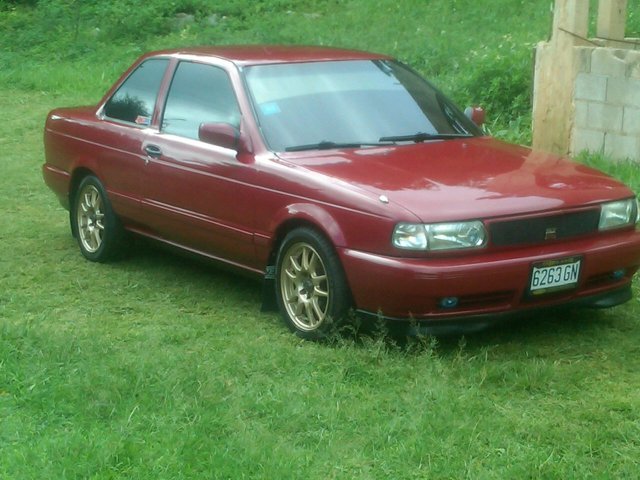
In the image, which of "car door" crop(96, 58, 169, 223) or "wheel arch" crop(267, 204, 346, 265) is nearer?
"wheel arch" crop(267, 204, 346, 265)

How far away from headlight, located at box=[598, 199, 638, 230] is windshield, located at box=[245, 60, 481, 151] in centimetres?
124

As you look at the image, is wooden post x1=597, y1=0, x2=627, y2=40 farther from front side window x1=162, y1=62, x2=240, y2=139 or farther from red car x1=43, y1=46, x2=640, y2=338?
front side window x1=162, y1=62, x2=240, y2=139

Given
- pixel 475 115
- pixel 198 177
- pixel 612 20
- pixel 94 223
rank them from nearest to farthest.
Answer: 1. pixel 198 177
2. pixel 475 115
3. pixel 94 223
4. pixel 612 20

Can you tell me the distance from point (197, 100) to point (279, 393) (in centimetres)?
278

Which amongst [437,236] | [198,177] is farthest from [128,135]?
[437,236]

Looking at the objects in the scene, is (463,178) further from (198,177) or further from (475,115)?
(198,177)

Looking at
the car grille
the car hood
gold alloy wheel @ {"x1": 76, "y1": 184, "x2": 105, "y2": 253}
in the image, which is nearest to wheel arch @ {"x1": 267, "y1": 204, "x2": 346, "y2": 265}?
the car hood

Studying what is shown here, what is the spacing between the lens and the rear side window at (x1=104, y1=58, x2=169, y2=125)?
8.22 m

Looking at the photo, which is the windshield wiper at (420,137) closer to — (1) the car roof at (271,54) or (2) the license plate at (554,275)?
(1) the car roof at (271,54)

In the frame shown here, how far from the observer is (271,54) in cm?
777

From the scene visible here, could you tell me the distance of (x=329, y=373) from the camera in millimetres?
5898

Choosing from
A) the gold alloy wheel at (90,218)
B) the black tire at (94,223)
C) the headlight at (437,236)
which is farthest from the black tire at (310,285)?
the gold alloy wheel at (90,218)

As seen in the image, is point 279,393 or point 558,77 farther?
point 558,77

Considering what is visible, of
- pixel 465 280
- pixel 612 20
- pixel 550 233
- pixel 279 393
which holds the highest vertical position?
pixel 612 20
